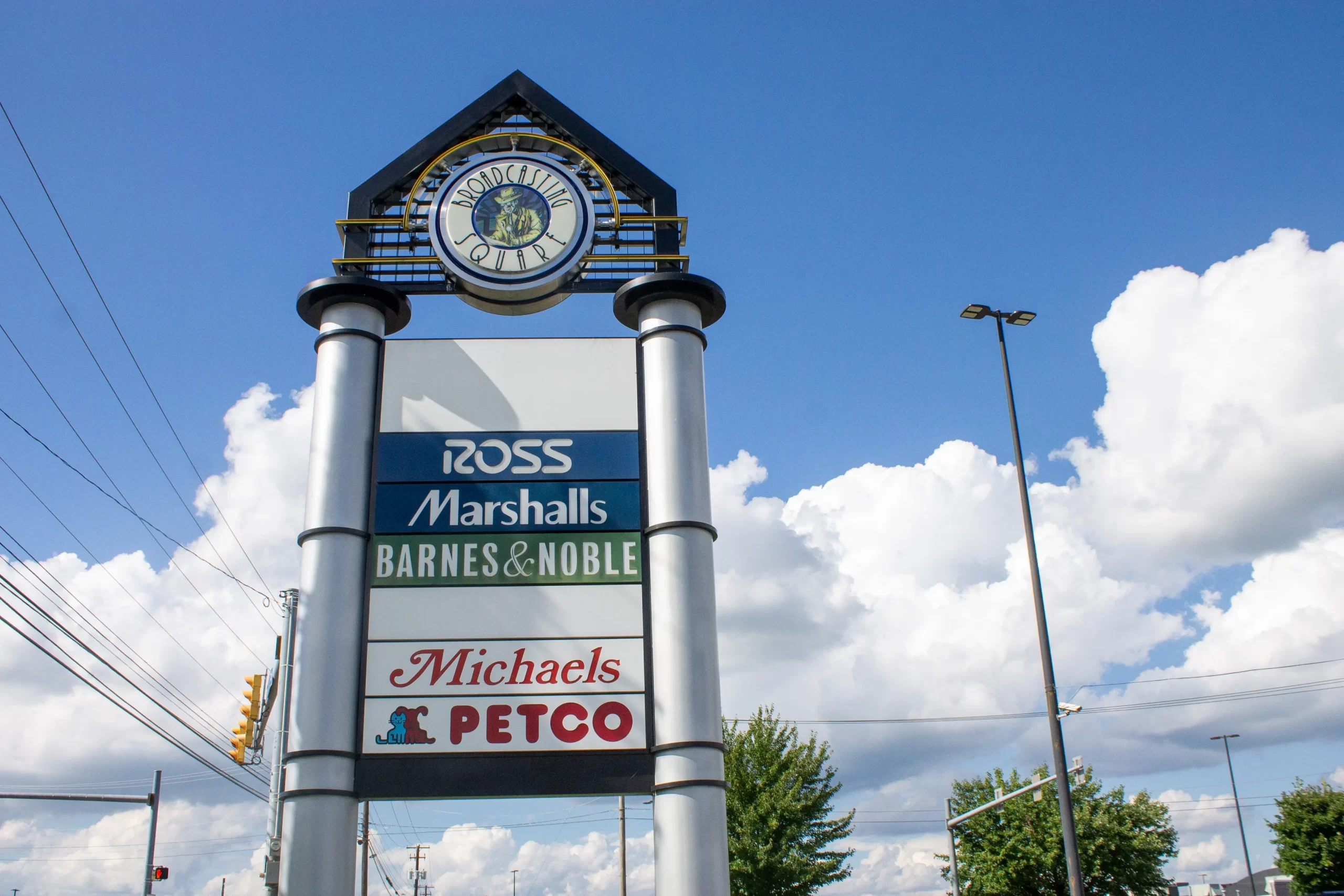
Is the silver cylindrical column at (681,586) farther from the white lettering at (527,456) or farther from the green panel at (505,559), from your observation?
the white lettering at (527,456)

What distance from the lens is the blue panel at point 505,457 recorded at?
13.7 meters

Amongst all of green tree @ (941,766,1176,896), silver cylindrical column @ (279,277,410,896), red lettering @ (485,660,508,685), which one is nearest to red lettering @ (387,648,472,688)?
red lettering @ (485,660,508,685)

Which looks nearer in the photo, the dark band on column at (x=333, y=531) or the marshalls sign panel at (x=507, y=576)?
the marshalls sign panel at (x=507, y=576)

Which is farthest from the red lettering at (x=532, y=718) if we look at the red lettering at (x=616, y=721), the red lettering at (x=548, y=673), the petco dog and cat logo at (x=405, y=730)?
the petco dog and cat logo at (x=405, y=730)

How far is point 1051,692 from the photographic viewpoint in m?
18.9

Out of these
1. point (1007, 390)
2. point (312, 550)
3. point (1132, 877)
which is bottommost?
point (1132, 877)

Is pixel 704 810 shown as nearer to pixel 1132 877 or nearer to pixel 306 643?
pixel 306 643

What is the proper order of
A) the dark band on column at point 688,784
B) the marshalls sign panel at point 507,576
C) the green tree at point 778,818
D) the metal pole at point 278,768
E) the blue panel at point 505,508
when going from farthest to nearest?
the green tree at point 778,818 → the metal pole at point 278,768 → the blue panel at point 505,508 → the marshalls sign panel at point 507,576 → the dark band on column at point 688,784

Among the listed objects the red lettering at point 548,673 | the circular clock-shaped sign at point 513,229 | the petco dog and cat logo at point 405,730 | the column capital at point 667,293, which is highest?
the circular clock-shaped sign at point 513,229

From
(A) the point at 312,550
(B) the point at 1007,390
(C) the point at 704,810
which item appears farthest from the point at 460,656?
(B) the point at 1007,390

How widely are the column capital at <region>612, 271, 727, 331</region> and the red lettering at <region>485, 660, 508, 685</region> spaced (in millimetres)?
4924

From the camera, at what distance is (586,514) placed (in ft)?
44.5

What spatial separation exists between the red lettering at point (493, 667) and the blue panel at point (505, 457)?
231 cm

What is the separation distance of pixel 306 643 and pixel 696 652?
4.56 m
